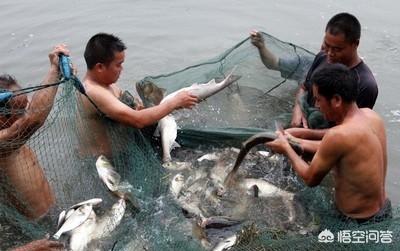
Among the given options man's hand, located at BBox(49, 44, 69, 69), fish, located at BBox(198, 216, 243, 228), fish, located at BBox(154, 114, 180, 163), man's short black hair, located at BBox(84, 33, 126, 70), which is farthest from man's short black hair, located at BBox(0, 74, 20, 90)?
fish, located at BBox(198, 216, 243, 228)

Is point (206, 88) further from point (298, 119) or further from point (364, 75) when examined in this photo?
point (364, 75)

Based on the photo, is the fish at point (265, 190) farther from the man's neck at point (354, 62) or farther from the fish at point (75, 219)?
the fish at point (75, 219)

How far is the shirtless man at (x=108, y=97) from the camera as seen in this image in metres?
5.03

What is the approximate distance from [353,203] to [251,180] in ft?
4.34

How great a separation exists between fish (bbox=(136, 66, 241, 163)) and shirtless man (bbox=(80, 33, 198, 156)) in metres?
0.39

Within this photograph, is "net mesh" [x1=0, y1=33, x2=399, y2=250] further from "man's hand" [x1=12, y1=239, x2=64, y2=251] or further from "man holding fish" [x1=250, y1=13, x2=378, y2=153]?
"man's hand" [x1=12, y1=239, x2=64, y2=251]

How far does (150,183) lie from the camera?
207 inches

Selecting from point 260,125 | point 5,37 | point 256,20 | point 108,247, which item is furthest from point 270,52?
point 5,37

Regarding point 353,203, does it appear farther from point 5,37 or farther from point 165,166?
point 5,37

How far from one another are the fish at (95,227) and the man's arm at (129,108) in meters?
0.84

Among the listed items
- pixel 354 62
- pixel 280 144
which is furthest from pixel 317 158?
pixel 354 62

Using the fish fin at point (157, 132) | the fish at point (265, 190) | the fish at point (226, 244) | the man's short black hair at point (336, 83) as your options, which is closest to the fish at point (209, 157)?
the fish at point (265, 190)

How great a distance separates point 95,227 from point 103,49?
1.78m

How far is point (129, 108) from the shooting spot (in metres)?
5.06
